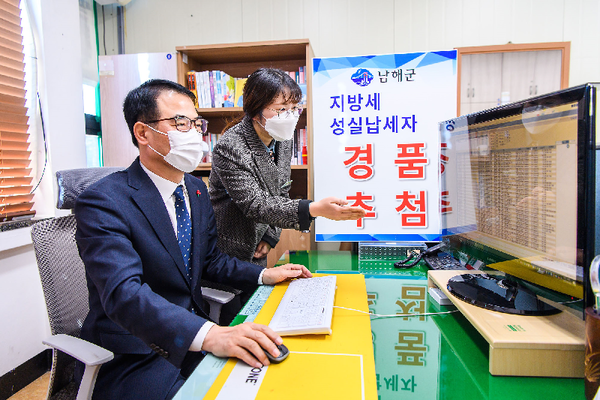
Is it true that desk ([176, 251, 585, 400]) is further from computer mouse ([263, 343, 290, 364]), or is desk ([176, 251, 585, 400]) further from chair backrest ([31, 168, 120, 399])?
chair backrest ([31, 168, 120, 399])

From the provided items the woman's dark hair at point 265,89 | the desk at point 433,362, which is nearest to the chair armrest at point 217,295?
the desk at point 433,362

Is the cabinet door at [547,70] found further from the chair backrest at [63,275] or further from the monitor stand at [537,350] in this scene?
the chair backrest at [63,275]

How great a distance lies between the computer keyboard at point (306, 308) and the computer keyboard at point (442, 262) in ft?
1.79

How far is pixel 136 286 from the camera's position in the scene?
85 centimetres

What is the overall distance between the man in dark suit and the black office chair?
0.08 m

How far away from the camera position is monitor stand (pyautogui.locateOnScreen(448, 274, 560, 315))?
2.91 ft

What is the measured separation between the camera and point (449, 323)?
1006 millimetres

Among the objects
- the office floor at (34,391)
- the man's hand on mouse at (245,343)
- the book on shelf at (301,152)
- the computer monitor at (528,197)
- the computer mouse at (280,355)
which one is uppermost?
the book on shelf at (301,152)

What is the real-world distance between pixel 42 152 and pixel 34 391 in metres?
1.37

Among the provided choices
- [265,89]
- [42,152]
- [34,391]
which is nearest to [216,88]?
[42,152]

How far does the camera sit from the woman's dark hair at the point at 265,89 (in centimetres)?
143

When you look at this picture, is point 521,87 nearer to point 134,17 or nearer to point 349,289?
point 349,289

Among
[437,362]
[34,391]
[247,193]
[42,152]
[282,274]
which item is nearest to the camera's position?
[437,362]

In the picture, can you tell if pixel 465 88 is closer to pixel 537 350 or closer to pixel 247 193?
pixel 247 193
